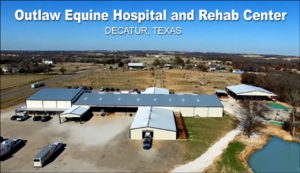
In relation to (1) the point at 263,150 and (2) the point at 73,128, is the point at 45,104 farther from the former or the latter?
(1) the point at 263,150

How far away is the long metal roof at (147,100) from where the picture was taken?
33.1 meters

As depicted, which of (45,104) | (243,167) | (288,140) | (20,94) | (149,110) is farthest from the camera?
(20,94)

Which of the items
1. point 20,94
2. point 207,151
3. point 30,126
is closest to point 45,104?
point 30,126

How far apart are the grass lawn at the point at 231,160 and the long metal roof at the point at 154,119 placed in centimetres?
586

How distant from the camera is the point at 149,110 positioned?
30.4m

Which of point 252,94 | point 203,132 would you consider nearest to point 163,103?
point 203,132

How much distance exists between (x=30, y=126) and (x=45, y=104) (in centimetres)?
629

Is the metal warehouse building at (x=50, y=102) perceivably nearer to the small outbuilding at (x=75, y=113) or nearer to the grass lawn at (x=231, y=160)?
the small outbuilding at (x=75, y=113)

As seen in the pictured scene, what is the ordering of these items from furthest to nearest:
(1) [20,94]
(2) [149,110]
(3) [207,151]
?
(1) [20,94] → (2) [149,110] → (3) [207,151]

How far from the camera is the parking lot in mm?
18812

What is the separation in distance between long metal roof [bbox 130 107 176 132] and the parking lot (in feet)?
5.63

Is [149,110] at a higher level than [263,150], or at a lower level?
higher

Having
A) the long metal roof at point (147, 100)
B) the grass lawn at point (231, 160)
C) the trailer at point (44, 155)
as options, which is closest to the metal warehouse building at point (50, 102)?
the long metal roof at point (147, 100)

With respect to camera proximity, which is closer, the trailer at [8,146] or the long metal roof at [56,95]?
the trailer at [8,146]
